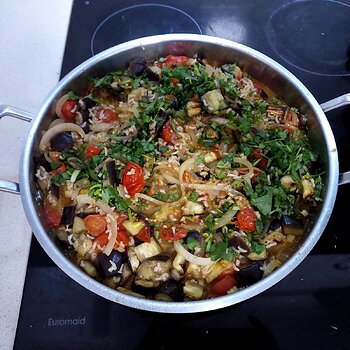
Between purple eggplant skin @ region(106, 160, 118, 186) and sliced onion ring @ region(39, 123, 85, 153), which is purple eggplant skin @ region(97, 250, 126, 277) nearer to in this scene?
purple eggplant skin @ region(106, 160, 118, 186)

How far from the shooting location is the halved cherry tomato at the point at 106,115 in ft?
7.14

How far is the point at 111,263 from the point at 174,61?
3.84 ft

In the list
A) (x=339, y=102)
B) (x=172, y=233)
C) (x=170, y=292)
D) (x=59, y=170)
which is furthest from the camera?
(x=59, y=170)

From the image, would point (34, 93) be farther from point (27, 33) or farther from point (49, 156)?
point (49, 156)

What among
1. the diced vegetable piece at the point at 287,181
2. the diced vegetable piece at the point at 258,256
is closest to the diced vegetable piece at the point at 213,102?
the diced vegetable piece at the point at 287,181

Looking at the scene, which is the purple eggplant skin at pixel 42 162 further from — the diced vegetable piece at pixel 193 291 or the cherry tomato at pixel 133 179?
the diced vegetable piece at pixel 193 291

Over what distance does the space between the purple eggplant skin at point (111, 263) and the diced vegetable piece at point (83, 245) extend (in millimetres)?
77

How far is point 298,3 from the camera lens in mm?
2828

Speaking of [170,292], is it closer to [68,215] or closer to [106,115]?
[68,215]

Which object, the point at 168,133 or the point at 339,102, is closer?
the point at 339,102

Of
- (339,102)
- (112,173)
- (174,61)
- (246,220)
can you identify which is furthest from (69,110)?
(339,102)

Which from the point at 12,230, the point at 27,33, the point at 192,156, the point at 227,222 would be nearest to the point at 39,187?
the point at 12,230

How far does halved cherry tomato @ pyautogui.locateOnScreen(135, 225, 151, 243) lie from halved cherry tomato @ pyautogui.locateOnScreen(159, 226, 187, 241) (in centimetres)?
5

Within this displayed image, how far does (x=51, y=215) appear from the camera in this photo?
1.94 metres
